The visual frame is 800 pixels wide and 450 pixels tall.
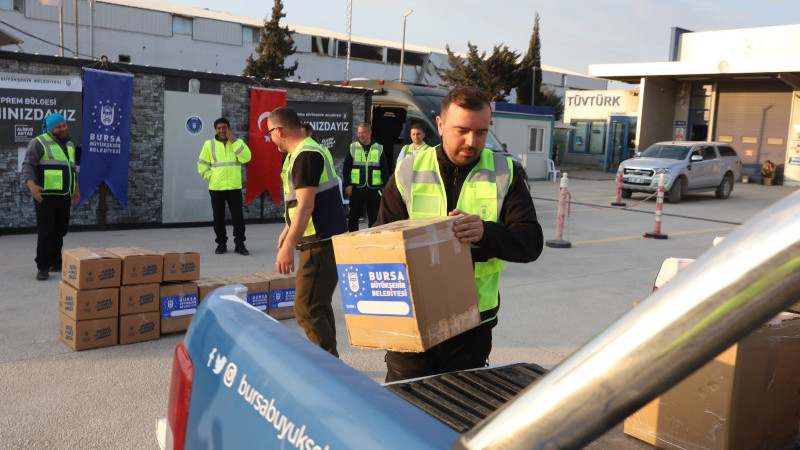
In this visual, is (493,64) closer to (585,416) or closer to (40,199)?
(40,199)

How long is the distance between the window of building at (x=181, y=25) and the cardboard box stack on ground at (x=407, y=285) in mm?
45704

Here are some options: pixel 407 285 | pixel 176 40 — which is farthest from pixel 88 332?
pixel 176 40

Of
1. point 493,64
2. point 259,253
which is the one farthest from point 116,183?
point 493,64

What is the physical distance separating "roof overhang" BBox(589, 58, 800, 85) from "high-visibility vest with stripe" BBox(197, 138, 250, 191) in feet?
88.5

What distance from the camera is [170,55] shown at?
43.9 metres

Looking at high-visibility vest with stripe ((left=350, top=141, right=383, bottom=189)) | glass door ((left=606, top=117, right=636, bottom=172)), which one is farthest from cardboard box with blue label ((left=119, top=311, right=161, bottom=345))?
glass door ((left=606, top=117, right=636, bottom=172))

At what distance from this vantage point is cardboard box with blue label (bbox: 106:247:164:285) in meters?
5.69

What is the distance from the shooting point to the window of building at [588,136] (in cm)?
3744

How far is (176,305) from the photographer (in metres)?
6.04

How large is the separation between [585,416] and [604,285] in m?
8.15

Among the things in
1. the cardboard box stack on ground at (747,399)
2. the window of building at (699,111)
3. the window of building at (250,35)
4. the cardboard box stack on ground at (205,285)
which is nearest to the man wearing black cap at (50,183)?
the cardboard box stack on ground at (205,285)

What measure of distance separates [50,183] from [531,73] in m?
43.3

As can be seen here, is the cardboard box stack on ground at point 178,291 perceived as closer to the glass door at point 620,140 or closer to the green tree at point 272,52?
the glass door at point 620,140

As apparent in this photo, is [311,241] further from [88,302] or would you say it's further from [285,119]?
[88,302]
